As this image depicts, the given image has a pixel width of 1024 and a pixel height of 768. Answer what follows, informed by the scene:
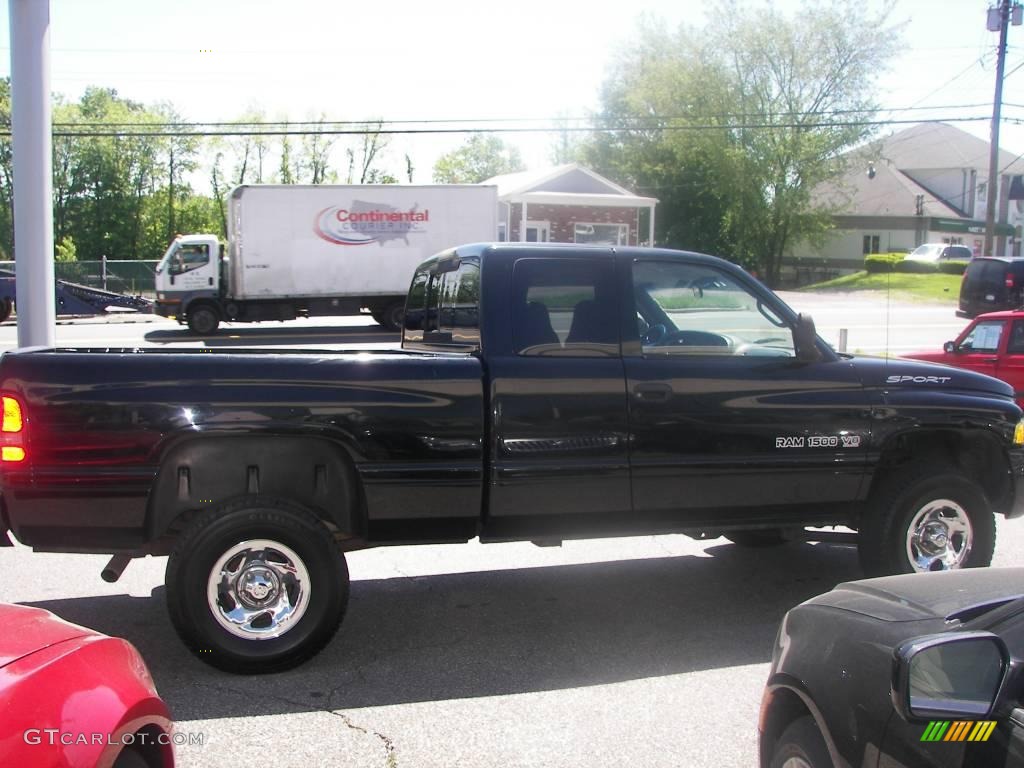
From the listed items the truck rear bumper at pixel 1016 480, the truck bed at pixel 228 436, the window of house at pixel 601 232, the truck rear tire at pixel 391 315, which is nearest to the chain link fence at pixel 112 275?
the truck rear tire at pixel 391 315

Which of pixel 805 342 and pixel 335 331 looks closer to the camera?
pixel 805 342

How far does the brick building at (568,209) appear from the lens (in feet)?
133

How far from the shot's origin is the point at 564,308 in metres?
5.38

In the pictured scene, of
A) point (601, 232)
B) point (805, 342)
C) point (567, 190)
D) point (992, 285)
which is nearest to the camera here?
point (805, 342)

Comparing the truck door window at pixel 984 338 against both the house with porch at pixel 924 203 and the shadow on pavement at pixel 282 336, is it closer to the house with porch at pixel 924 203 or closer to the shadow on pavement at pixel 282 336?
the shadow on pavement at pixel 282 336

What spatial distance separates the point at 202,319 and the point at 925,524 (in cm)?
2282

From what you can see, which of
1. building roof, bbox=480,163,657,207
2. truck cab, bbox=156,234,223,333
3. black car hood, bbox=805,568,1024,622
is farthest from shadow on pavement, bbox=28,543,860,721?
building roof, bbox=480,163,657,207

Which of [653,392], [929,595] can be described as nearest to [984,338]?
[653,392]

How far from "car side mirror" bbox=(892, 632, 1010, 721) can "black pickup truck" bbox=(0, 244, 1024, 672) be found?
9.85 ft

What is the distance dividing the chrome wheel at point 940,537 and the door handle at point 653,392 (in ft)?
5.55

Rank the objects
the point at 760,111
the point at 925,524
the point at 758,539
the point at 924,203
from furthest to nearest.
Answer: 1. the point at 924,203
2. the point at 760,111
3. the point at 758,539
4. the point at 925,524

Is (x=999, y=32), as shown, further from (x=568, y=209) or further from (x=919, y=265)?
(x=919, y=265)

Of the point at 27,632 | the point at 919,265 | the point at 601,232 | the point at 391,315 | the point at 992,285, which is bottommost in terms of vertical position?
the point at 391,315

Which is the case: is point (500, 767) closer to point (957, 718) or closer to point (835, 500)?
point (957, 718)
